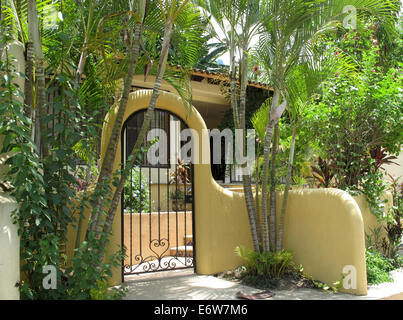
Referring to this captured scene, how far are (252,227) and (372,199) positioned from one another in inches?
97.2

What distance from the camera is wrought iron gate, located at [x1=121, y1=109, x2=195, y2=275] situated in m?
6.41

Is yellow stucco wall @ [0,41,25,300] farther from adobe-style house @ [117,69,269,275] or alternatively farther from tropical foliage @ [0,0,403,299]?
adobe-style house @ [117,69,269,275]

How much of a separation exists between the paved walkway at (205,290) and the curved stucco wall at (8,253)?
177cm

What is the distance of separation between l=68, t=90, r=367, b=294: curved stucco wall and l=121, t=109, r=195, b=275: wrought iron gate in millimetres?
218

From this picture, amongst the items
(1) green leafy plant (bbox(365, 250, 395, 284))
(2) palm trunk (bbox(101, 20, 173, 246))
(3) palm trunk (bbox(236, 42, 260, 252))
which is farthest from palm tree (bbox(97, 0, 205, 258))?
(1) green leafy plant (bbox(365, 250, 395, 284))

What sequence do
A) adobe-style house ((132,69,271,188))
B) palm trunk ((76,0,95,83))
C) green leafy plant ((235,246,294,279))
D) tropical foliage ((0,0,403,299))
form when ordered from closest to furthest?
tropical foliage ((0,0,403,299))
palm trunk ((76,0,95,83))
green leafy plant ((235,246,294,279))
adobe-style house ((132,69,271,188))

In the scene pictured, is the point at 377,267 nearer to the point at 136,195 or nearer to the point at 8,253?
the point at 136,195

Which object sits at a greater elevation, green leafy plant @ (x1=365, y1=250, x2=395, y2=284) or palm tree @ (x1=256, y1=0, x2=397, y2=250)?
palm tree @ (x1=256, y1=0, x2=397, y2=250)

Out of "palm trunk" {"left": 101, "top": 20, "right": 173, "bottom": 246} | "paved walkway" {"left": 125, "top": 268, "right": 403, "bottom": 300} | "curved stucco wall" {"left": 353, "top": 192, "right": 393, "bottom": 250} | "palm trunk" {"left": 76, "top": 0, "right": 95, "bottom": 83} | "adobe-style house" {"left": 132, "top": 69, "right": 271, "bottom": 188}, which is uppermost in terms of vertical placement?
"adobe-style house" {"left": 132, "top": 69, "right": 271, "bottom": 188}

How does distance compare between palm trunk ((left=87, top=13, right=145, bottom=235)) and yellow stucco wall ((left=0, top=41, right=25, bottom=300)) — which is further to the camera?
palm trunk ((left=87, top=13, right=145, bottom=235))

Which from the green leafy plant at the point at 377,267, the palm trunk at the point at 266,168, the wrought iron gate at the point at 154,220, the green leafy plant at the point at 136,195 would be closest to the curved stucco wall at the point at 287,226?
the wrought iron gate at the point at 154,220

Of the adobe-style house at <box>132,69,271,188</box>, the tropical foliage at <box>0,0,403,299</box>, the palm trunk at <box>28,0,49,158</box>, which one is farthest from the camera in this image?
the adobe-style house at <box>132,69,271,188</box>
